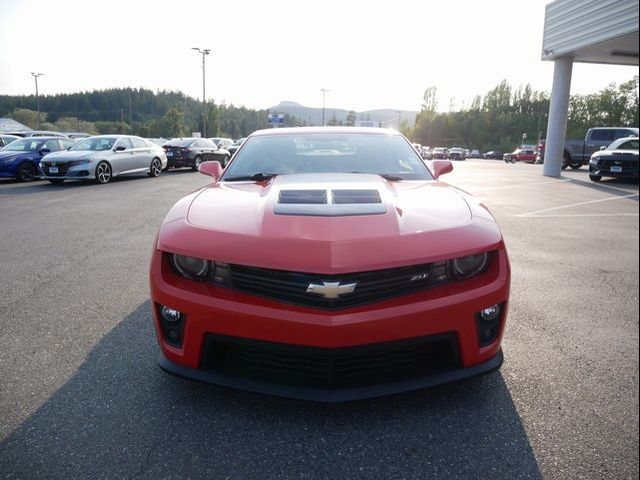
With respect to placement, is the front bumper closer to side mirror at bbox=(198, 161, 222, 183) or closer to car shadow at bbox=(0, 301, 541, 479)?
car shadow at bbox=(0, 301, 541, 479)

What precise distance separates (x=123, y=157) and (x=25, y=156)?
2702 mm

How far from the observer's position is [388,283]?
6.46ft

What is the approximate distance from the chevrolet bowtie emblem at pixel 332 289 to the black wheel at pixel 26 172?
1484 centimetres

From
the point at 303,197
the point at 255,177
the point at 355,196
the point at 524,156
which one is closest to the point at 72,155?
the point at 255,177

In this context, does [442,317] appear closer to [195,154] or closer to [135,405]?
[135,405]

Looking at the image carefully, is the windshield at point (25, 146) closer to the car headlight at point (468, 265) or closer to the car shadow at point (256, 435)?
the car shadow at point (256, 435)

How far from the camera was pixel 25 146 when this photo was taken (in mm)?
14344

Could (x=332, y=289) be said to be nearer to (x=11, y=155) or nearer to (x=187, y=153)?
(x=11, y=155)

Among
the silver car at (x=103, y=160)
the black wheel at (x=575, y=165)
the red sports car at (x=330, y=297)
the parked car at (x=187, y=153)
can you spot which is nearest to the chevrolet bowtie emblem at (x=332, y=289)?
the red sports car at (x=330, y=297)

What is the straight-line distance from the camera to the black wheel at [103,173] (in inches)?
522

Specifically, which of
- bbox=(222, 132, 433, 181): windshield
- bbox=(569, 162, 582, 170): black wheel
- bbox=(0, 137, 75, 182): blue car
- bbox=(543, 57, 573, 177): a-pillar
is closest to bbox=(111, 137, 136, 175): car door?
bbox=(0, 137, 75, 182): blue car

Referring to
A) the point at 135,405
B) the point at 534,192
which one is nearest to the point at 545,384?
the point at 135,405

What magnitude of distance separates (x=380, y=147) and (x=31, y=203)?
8.52m

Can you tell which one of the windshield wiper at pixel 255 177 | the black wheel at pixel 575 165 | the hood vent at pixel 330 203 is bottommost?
the black wheel at pixel 575 165
